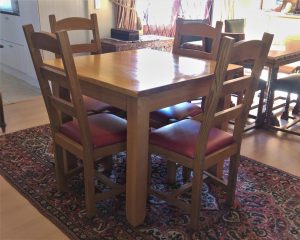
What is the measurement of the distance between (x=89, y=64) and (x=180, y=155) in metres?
0.80

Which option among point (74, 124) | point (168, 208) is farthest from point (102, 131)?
point (168, 208)

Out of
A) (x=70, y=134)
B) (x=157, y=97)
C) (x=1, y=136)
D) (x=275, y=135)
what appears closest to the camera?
(x=157, y=97)

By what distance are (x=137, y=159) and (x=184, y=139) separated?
265 mm

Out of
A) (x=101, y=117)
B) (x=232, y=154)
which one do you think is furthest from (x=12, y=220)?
(x=232, y=154)

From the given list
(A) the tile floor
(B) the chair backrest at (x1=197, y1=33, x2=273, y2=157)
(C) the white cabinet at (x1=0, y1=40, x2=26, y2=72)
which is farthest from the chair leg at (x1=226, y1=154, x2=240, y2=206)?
(C) the white cabinet at (x1=0, y1=40, x2=26, y2=72)

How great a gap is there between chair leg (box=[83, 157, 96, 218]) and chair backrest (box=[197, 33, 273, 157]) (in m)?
0.55

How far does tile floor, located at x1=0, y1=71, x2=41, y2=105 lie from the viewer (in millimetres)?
3779

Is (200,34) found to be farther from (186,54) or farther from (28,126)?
(28,126)

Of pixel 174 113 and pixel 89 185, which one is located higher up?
pixel 174 113

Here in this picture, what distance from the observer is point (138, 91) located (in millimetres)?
1444

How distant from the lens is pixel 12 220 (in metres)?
1.79

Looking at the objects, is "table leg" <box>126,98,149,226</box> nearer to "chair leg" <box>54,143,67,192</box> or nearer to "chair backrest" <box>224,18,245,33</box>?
"chair leg" <box>54,143,67,192</box>

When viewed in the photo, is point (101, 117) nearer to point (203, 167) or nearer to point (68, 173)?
point (68, 173)

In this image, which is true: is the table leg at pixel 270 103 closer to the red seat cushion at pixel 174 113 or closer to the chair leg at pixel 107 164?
the red seat cushion at pixel 174 113
